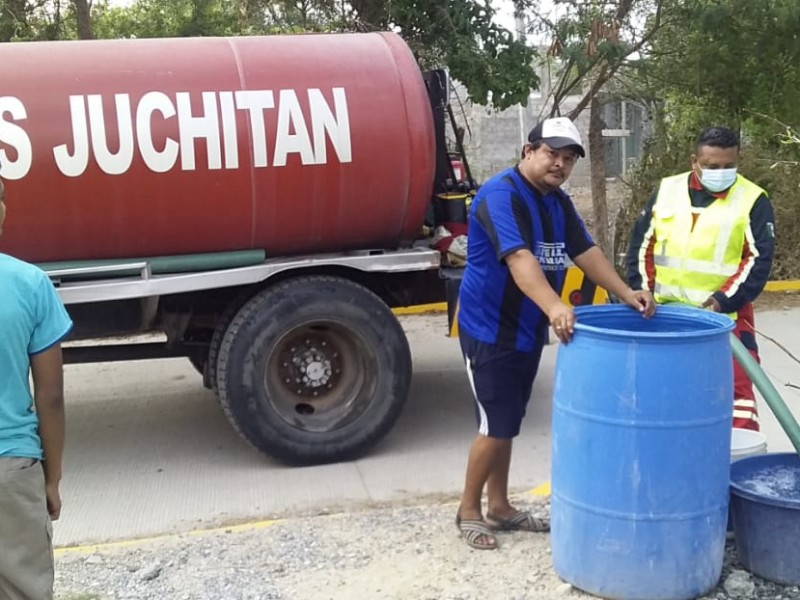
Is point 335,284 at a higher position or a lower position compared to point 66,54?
lower

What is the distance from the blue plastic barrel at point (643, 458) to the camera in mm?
3309

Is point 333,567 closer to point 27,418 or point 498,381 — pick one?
point 498,381

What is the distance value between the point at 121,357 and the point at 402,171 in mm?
1975

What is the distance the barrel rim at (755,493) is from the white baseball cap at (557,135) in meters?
1.38

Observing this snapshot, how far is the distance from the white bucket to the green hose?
0.38 metres

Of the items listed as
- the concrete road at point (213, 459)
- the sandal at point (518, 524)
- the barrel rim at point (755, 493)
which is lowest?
the concrete road at point (213, 459)

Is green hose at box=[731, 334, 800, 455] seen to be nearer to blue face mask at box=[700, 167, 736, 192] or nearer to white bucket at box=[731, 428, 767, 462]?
white bucket at box=[731, 428, 767, 462]

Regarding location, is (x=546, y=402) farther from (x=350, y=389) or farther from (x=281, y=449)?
(x=281, y=449)

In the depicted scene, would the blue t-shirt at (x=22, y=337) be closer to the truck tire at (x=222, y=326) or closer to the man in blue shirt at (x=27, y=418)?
the man in blue shirt at (x=27, y=418)

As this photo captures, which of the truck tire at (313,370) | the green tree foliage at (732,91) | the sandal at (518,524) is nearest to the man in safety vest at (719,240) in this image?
the sandal at (518,524)

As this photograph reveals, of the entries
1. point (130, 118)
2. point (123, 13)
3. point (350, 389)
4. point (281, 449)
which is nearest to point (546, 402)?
point (350, 389)

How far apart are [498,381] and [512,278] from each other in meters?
0.43

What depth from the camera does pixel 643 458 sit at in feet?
11.0

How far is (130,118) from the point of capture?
491 centimetres
